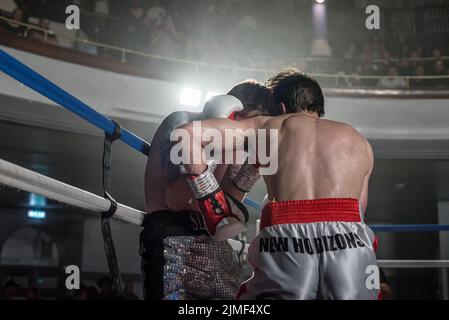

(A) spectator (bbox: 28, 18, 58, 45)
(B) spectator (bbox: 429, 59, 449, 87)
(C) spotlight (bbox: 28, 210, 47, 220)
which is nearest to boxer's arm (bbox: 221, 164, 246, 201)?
(A) spectator (bbox: 28, 18, 58, 45)

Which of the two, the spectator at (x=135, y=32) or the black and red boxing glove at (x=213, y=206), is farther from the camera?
the spectator at (x=135, y=32)

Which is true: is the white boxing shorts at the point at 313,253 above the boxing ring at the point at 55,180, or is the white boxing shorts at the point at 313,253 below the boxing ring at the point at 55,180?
below

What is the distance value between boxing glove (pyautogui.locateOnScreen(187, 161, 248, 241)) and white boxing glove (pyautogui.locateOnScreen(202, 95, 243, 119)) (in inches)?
Answer: 7.4

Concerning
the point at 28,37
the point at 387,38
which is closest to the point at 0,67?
the point at 28,37

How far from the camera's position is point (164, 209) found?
172 cm

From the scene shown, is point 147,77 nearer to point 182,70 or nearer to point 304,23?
point 182,70

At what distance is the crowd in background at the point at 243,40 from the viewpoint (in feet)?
22.9

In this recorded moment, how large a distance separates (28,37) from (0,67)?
4.50 m

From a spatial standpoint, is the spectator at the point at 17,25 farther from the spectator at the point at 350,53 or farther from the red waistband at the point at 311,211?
the red waistband at the point at 311,211

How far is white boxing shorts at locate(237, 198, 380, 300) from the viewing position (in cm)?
137

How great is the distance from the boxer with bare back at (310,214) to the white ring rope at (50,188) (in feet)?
1.04

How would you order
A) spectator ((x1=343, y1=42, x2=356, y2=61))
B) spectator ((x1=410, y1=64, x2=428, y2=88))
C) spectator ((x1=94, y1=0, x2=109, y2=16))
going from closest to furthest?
spectator ((x1=94, y1=0, x2=109, y2=16)) → spectator ((x1=410, y1=64, x2=428, y2=88)) → spectator ((x1=343, y1=42, x2=356, y2=61))

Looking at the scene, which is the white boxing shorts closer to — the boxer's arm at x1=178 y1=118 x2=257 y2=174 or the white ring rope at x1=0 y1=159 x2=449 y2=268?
the boxer's arm at x1=178 y1=118 x2=257 y2=174

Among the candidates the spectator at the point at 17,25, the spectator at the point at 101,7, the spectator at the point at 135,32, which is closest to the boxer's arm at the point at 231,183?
the spectator at the point at 17,25
